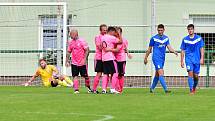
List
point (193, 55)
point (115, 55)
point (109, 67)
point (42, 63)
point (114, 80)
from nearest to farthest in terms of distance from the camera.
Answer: point (193, 55), point (109, 67), point (114, 80), point (115, 55), point (42, 63)

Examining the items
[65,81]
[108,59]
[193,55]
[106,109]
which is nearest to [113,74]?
[108,59]

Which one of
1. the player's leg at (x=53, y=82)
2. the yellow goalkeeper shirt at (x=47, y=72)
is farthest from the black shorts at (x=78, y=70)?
the yellow goalkeeper shirt at (x=47, y=72)

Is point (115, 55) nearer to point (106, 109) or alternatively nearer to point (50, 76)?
point (50, 76)

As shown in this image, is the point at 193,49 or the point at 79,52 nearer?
the point at 193,49

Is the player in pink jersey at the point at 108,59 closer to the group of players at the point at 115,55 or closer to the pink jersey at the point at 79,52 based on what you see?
the group of players at the point at 115,55

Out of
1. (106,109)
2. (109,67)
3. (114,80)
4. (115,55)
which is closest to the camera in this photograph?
(106,109)

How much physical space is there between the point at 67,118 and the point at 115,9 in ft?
62.3

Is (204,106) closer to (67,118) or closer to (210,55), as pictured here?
(67,118)

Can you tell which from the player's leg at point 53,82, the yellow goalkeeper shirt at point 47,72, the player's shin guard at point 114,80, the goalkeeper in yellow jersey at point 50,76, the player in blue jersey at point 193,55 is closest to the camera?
the player in blue jersey at point 193,55

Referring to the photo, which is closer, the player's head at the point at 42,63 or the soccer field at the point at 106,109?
the soccer field at the point at 106,109

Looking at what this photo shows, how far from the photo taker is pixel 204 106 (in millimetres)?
13461

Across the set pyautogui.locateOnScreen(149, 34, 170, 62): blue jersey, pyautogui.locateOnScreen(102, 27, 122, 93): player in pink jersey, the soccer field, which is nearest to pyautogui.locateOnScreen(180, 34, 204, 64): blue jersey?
pyautogui.locateOnScreen(149, 34, 170, 62): blue jersey

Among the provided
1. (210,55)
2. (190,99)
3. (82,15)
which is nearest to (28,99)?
(190,99)

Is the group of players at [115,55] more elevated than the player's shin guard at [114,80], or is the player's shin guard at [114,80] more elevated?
the group of players at [115,55]
